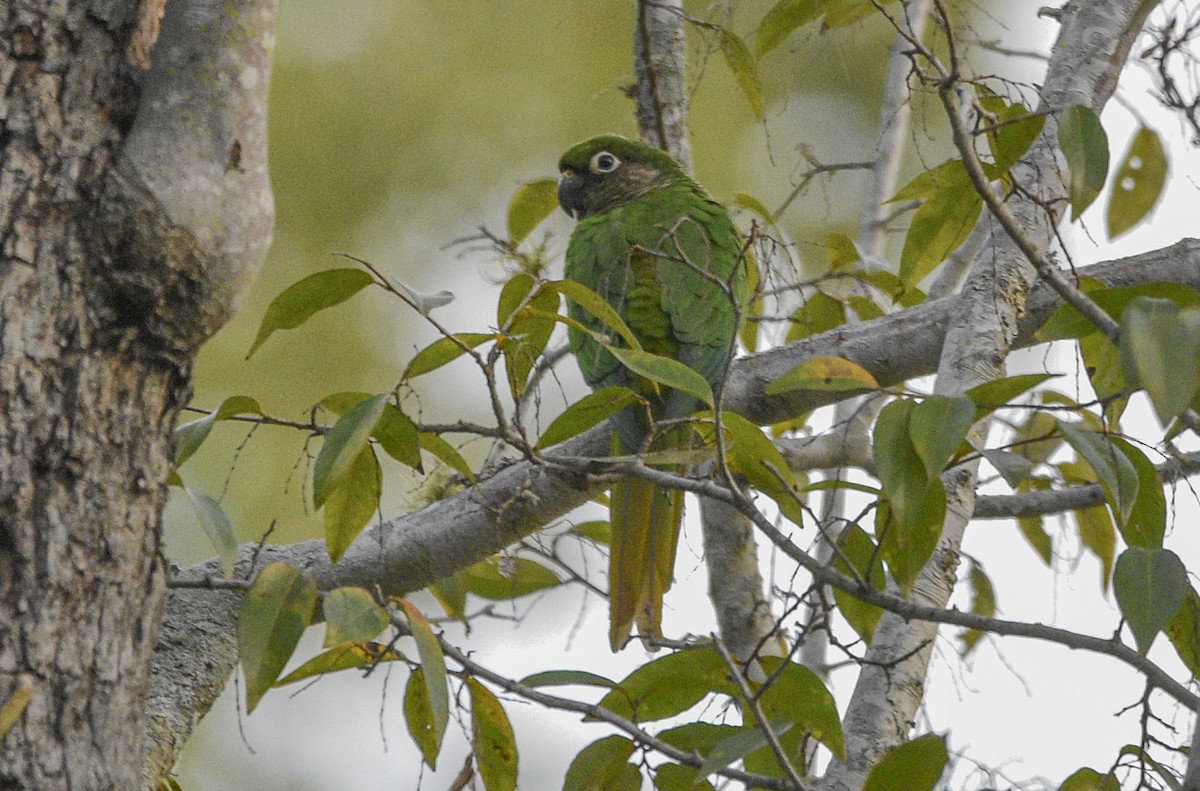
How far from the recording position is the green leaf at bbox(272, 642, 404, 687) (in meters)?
1.35

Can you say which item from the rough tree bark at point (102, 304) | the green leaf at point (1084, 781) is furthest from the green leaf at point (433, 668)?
the green leaf at point (1084, 781)

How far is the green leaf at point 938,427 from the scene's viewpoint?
1.07 meters

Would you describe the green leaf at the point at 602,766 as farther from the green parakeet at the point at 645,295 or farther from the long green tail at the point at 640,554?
the long green tail at the point at 640,554

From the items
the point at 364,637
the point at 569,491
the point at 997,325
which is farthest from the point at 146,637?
the point at 997,325

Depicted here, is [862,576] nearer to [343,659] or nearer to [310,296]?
[343,659]

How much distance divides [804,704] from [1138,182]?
48.8 inches

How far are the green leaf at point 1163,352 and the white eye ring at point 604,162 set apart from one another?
2.30 metres

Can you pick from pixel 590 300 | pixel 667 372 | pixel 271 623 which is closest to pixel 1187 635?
pixel 667 372

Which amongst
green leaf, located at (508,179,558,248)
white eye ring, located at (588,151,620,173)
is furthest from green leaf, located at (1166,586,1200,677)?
white eye ring, located at (588,151,620,173)

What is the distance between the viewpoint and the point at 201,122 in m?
1.19

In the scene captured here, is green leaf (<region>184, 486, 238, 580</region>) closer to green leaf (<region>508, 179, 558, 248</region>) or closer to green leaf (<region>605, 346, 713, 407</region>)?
green leaf (<region>605, 346, 713, 407</region>)

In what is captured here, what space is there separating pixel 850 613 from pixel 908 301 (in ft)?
2.96

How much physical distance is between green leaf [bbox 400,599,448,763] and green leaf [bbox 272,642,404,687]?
9cm

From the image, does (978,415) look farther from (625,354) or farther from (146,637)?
(146,637)
